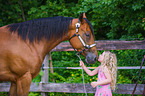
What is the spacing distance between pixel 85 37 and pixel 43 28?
0.70 m

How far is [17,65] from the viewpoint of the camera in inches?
94.0

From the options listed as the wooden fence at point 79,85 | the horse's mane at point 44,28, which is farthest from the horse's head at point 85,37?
the wooden fence at point 79,85

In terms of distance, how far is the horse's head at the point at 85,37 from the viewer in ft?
8.68

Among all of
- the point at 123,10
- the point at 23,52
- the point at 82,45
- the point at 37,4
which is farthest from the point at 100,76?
the point at 37,4

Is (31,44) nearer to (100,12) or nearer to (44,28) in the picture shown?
(44,28)

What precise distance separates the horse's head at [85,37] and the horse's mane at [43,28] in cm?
8

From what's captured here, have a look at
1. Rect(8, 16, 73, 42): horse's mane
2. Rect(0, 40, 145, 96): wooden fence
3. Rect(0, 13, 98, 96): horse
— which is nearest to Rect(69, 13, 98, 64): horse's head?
Rect(0, 13, 98, 96): horse

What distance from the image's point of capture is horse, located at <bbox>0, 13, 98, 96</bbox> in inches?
94.5

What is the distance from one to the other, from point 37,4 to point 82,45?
18.0 ft

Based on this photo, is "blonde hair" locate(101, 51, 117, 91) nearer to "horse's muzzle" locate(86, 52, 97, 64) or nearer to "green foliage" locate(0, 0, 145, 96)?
"horse's muzzle" locate(86, 52, 97, 64)

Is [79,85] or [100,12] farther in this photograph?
[100,12]

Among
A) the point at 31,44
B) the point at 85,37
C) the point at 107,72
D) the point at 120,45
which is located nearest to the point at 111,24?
the point at 120,45

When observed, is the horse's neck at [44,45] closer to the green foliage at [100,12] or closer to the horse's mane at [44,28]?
the horse's mane at [44,28]

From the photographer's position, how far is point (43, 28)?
2.64 metres
